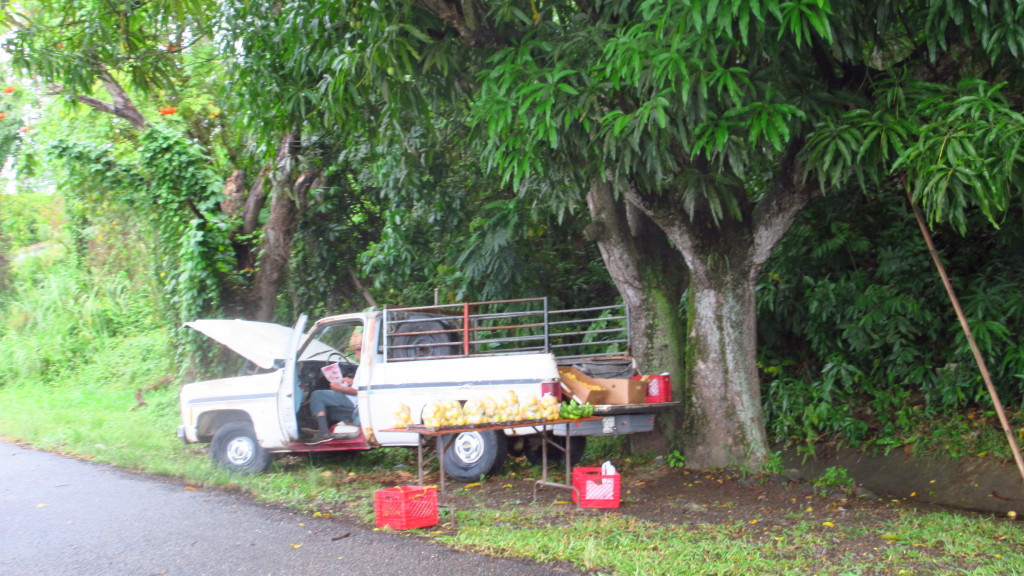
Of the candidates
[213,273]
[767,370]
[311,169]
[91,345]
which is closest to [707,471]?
[767,370]

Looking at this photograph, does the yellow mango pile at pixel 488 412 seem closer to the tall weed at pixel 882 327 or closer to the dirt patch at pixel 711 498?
the dirt patch at pixel 711 498

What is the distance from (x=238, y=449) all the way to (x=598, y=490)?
438 cm

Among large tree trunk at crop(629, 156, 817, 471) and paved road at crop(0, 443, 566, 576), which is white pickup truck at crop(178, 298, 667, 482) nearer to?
large tree trunk at crop(629, 156, 817, 471)

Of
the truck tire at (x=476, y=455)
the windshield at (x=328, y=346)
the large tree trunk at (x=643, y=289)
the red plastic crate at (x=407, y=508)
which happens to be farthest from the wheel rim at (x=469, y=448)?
the red plastic crate at (x=407, y=508)

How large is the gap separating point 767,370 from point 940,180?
5.22m

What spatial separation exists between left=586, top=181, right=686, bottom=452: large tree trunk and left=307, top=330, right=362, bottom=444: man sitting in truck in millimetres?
2909

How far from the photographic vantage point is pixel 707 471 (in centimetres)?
864

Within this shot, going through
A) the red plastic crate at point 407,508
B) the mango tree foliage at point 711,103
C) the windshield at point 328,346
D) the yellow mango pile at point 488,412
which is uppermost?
the mango tree foliage at point 711,103

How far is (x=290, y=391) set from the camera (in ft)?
31.0

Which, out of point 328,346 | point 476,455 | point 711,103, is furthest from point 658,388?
point 328,346

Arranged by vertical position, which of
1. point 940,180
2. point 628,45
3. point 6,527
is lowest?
point 6,527

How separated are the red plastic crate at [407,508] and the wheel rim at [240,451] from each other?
3411mm

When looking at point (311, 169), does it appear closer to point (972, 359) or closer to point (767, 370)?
point (767, 370)

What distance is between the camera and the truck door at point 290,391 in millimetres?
9422
